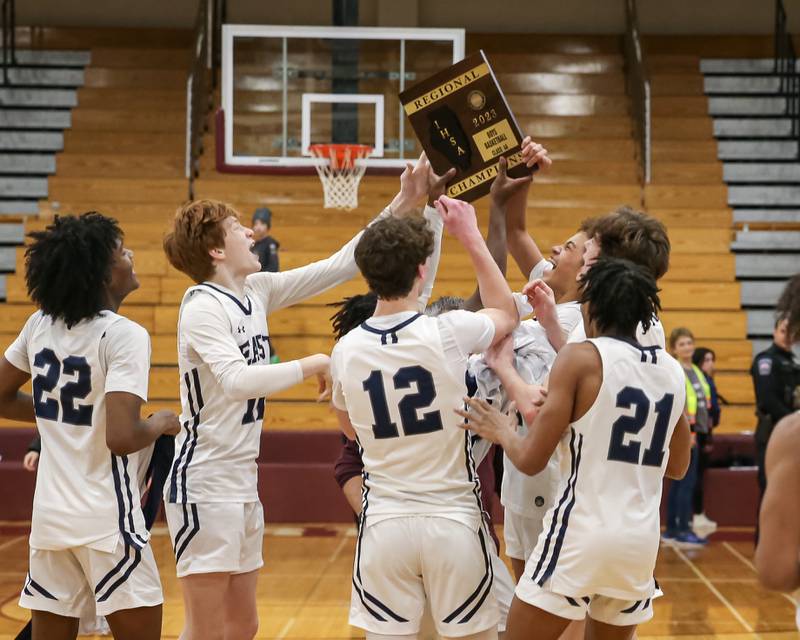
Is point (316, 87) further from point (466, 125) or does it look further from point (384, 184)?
point (466, 125)

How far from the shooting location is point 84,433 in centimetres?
335

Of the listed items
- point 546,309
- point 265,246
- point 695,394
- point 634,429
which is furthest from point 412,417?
point 265,246

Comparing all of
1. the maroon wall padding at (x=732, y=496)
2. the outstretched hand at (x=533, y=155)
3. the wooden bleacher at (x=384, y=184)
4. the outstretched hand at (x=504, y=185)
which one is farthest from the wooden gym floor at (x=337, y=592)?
the outstretched hand at (x=533, y=155)

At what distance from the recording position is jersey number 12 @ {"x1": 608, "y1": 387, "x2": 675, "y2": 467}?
2.99m

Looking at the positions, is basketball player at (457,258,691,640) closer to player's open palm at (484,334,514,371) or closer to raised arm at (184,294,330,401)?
player's open palm at (484,334,514,371)

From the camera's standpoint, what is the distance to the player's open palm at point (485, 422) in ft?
10.1

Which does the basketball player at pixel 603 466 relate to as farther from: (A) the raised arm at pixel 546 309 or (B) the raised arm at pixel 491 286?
(A) the raised arm at pixel 546 309

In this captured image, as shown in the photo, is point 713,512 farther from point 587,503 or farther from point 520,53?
point 520,53

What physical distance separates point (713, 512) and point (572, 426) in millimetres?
6697

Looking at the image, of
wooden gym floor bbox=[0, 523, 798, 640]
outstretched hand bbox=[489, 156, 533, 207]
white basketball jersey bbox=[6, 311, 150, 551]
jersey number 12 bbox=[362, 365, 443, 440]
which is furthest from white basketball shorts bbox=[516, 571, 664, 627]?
wooden gym floor bbox=[0, 523, 798, 640]

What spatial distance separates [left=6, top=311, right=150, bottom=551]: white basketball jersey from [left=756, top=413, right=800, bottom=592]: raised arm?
6.23 feet

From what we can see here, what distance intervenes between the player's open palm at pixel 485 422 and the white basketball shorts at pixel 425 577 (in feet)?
0.86

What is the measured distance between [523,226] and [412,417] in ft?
4.57

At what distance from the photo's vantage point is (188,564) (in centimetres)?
354
